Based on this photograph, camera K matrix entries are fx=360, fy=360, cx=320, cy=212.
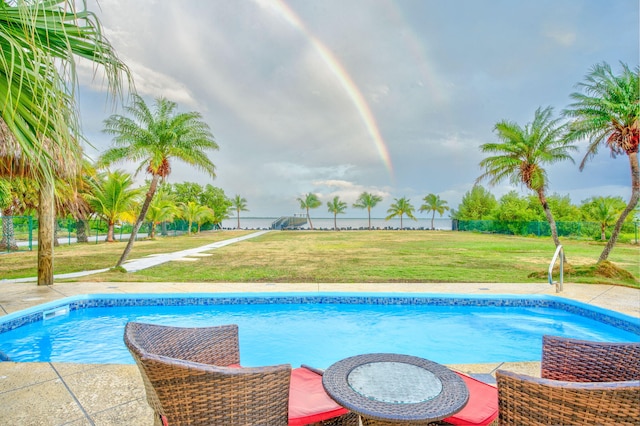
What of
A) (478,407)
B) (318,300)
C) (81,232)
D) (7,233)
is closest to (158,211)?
(81,232)

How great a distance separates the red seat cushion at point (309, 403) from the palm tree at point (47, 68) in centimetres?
175

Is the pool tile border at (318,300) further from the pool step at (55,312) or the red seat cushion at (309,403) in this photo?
the red seat cushion at (309,403)

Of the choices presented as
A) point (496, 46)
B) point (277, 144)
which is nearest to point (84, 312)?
point (496, 46)

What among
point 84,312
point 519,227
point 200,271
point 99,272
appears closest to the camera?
point 84,312

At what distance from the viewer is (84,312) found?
21.0 feet

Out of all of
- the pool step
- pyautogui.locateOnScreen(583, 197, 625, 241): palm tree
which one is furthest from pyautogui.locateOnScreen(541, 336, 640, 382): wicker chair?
pyautogui.locateOnScreen(583, 197, 625, 241): palm tree

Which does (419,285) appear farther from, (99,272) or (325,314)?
(99,272)

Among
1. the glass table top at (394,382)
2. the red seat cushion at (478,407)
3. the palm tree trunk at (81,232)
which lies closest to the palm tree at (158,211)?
the palm tree trunk at (81,232)

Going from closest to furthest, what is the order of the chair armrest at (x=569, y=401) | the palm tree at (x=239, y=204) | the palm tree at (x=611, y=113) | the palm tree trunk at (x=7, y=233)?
the chair armrest at (x=569, y=401), the palm tree at (x=611, y=113), the palm tree trunk at (x=7, y=233), the palm tree at (x=239, y=204)

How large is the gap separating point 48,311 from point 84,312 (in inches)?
23.4

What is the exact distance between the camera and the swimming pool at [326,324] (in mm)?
5000

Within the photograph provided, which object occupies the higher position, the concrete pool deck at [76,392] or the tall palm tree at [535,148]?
the tall palm tree at [535,148]

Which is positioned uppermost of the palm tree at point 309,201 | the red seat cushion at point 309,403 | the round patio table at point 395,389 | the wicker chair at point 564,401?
the palm tree at point 309,201

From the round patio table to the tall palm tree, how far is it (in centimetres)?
1089
